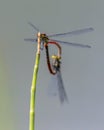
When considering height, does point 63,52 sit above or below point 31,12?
below

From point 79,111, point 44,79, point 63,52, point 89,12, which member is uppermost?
point 89,12

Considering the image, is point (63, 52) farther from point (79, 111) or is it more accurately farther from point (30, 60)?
point (79, 111)

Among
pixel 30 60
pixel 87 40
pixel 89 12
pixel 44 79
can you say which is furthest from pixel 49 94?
pixel 89 12

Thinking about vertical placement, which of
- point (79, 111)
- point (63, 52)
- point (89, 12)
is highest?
point (89, 12)

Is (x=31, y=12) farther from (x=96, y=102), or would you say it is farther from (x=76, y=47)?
(x=96, y=102)

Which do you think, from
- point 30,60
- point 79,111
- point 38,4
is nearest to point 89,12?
point 38,4

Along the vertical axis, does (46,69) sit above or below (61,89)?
above
